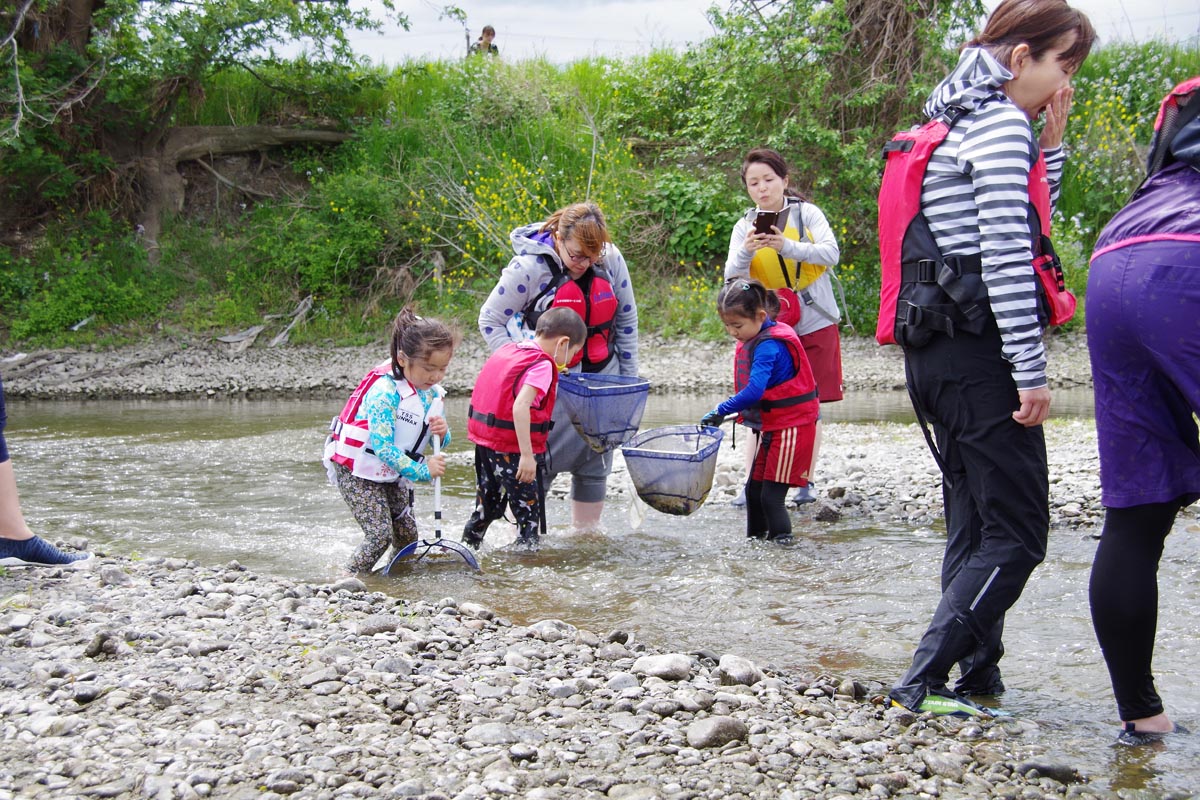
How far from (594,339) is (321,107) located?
15.9 metres

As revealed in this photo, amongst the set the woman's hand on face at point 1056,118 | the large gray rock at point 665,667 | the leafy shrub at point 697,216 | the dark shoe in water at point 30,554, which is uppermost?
the leafy shrub at point 697,216

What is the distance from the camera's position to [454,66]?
2164 cm

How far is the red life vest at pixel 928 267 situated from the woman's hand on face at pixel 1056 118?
0.77 feet

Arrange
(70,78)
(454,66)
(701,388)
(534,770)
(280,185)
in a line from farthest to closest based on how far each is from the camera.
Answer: (454,66) → (280,185) → (70,78) → (701,388) → (534,770)

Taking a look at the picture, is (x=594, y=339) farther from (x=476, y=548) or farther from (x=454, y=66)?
(x=454, y=66)

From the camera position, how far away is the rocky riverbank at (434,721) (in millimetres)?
2719

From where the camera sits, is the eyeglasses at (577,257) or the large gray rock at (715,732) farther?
the eyeglasses at (577,257)

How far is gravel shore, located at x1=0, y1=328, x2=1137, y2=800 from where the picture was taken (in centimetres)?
273

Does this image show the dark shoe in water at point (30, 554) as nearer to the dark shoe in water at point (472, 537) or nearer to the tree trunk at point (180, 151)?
the dark shoe in water at point (472, 537)

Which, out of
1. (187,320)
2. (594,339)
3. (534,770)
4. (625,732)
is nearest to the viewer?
(534,770)

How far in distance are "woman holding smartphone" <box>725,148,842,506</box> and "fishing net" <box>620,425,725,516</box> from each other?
478mm

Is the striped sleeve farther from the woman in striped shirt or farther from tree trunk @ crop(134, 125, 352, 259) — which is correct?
tree trunk @ crop(134, 125, 352, 259)

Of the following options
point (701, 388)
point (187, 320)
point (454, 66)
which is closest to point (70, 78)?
point (187, 320)

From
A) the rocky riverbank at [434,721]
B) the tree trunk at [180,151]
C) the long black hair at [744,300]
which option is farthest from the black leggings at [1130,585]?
the tree trunk at [180,151]
